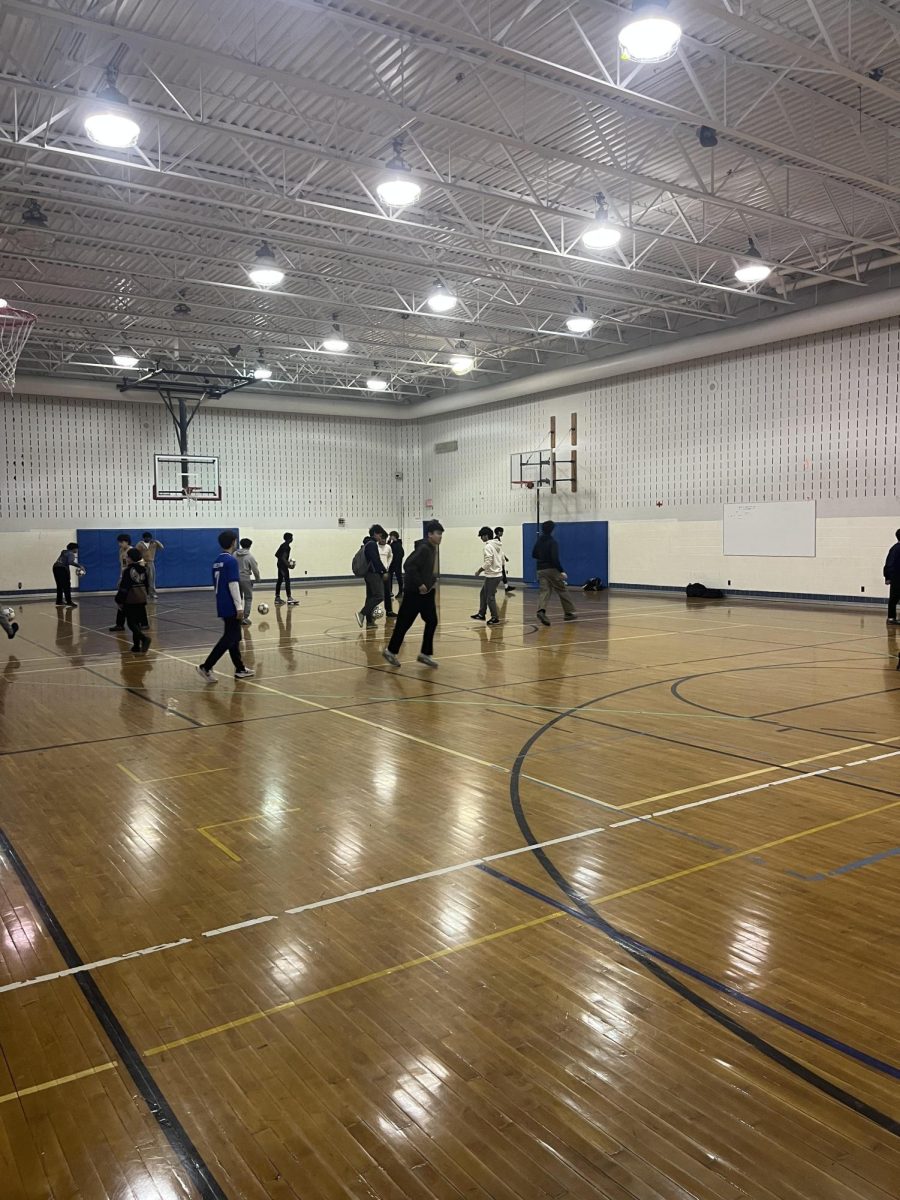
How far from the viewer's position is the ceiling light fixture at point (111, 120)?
9.38m

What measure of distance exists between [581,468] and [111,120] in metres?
20.3

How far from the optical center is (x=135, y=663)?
12.7m

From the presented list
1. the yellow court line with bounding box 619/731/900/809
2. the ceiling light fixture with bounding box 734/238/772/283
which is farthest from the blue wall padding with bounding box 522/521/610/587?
the yellow court line with bounding box 619/731/900/809

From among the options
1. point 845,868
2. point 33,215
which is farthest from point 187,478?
point 845,868

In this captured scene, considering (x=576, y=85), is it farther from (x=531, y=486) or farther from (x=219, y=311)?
(x=531, y=486)

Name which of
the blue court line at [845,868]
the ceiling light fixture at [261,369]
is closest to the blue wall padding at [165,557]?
the ceiling light fixture at [261,369]

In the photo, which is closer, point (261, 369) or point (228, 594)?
point (228, 594)

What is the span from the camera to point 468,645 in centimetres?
1408

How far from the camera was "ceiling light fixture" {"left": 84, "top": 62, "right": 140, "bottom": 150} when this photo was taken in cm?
938

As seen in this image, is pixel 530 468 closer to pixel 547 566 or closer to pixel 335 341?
pixel 335 341

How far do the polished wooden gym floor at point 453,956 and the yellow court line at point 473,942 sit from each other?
17 mm

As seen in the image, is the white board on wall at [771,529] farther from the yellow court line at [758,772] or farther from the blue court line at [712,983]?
the blue court line at [712,983]

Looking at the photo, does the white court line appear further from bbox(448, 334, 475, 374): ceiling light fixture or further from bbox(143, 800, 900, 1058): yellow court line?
bbox(448, 334, 475, 374): ceiling light fixture

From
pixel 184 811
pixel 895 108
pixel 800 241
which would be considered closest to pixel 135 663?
pixel 184 811
